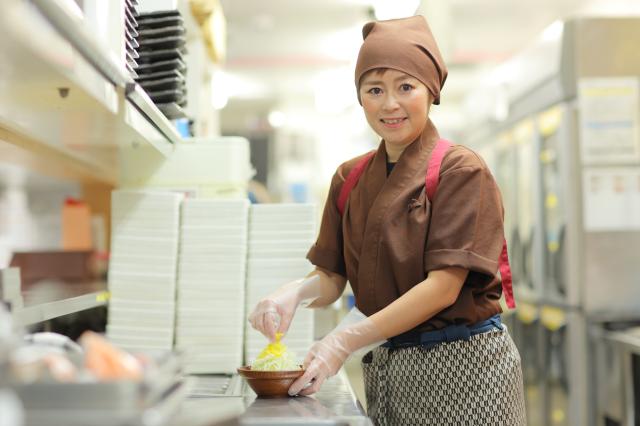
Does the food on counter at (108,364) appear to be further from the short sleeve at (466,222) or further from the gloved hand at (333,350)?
the short sleeve at (466,222)

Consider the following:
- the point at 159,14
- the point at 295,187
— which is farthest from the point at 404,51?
the point at 295,187

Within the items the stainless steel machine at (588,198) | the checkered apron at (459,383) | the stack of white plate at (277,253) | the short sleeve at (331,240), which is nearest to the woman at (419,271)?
the checkered apron at (459,383)

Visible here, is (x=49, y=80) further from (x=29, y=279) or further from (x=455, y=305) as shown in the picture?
(x=29, y=279)

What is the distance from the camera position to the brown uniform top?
188 cm

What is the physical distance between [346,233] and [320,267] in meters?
0.17

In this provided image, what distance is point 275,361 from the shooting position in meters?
1.87

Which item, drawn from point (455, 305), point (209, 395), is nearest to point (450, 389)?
point (455, 305)

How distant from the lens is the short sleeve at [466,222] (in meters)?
1.85

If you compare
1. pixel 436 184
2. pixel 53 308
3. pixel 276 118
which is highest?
pixel 276 118

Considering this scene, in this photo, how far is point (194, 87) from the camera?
3365 mm

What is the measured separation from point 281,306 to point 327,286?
0.18 metres

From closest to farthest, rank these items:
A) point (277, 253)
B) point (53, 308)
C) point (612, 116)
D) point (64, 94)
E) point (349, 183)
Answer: point (64, 94) < point (53, 308) < point (349, 183) < point (277, 253) < point (612, 116)

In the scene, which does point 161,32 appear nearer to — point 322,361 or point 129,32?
point 129,32

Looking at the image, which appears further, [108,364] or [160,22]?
[160,22]
